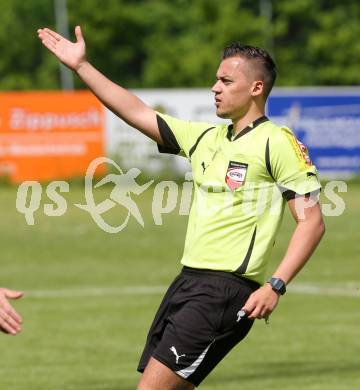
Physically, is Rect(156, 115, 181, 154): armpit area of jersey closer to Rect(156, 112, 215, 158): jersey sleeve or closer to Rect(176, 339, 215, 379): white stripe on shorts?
Rect(156, 112, 215, 158): jersey sleeve

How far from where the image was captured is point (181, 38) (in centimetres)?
6769

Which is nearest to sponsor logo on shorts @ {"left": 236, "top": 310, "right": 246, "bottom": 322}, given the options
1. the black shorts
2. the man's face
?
the black shorts

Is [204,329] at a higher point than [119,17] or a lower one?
lower

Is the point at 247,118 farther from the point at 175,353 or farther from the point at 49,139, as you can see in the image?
the point at 49,139

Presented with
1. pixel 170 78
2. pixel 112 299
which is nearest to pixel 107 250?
pixel 112 299

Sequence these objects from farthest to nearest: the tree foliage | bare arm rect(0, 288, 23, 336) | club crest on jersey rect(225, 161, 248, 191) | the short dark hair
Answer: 1. the tree foliage
2. the short dark hair
3. club crest on jersey rect(225, 161, 248, 191)
4. bare arm rect(0, 288, 23, 336)

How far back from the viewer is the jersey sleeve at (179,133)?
7.81 m

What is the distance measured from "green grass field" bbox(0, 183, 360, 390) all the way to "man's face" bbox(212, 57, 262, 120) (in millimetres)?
4512

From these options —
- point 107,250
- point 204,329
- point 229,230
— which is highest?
point 229,230

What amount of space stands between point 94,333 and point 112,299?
3.39 meters

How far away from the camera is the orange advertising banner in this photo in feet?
122

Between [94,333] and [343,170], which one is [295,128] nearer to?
[343,170]

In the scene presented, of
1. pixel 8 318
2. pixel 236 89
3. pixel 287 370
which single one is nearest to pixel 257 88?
pixel 236 89

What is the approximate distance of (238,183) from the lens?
750 centimetres
